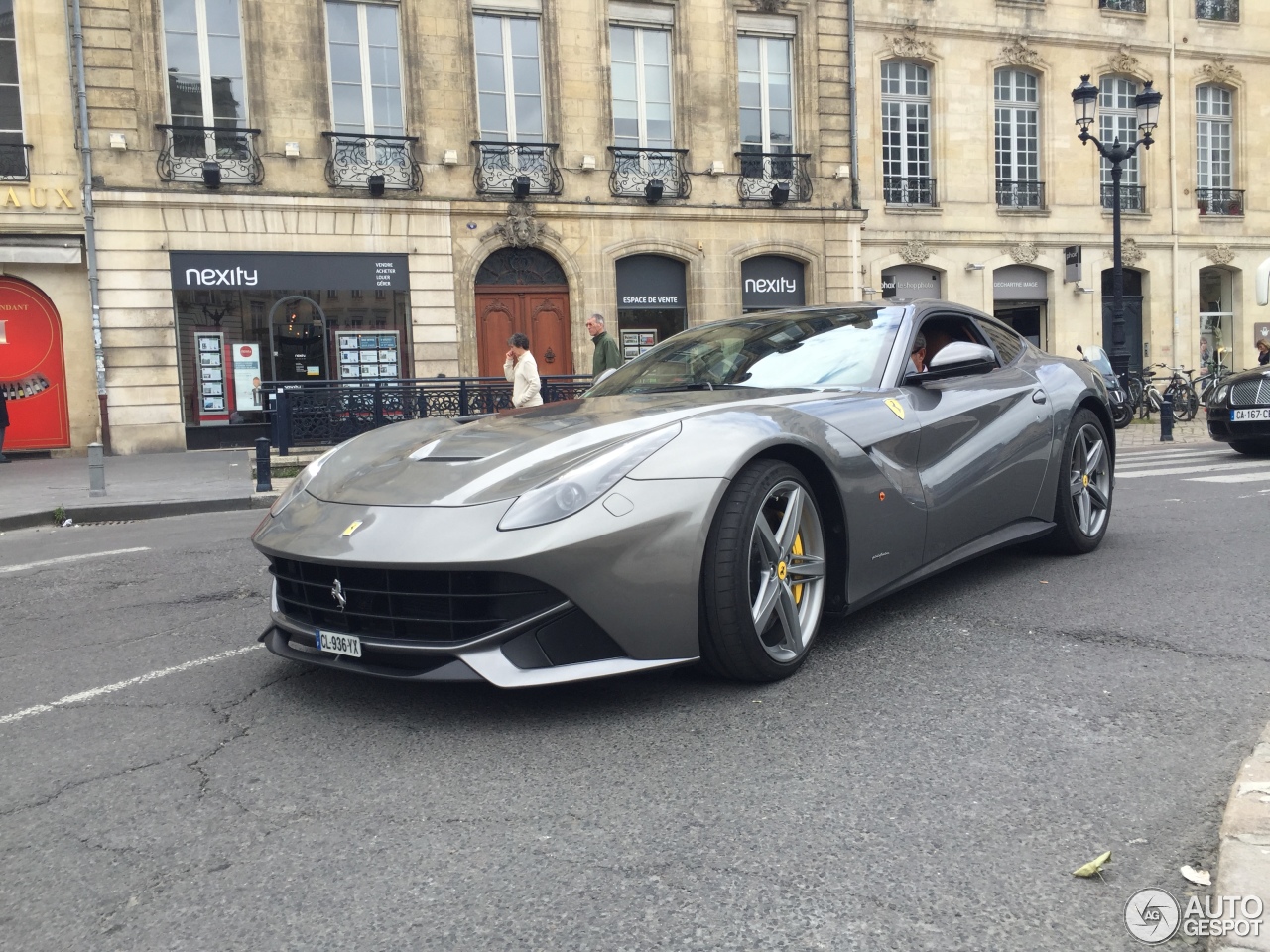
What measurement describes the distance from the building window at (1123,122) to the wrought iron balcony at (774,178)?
10.00 meters

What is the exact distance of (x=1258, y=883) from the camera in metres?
2.11

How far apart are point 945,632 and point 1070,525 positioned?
66.6 inches

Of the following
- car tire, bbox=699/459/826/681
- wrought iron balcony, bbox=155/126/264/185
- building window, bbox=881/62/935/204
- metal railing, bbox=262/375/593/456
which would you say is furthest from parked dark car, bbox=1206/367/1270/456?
wrought iron balcony, bbox=155/126/264/185

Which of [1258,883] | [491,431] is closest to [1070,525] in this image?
[491,431]

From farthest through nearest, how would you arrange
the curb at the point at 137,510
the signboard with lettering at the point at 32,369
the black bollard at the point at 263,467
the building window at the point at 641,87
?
the building window at the point at 641,87, the signboard with lettering at the point at 32,369, the black bollard at the point at 263,467, the curb at the point at 137,510

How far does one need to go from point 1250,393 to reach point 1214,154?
2070cm

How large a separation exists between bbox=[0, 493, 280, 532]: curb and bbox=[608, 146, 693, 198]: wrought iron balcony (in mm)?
11959

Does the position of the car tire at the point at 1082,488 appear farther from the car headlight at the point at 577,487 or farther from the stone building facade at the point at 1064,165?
the stone building facade at the point at 1064,165

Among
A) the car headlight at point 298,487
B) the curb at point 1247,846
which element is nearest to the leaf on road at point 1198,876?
the curb at point 1247,846

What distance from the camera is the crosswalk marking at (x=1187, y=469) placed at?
406 inches

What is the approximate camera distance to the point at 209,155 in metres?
18.2

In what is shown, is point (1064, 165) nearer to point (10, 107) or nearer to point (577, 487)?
point (10, 107)

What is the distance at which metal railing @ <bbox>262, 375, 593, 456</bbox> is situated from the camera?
47.2ft

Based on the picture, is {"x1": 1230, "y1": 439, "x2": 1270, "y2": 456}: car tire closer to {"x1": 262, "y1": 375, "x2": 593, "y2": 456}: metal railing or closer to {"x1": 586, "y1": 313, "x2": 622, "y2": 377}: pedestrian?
{"x1": 586, "y1": 313, "x2": 622, "y2": 377}: pedestrian
